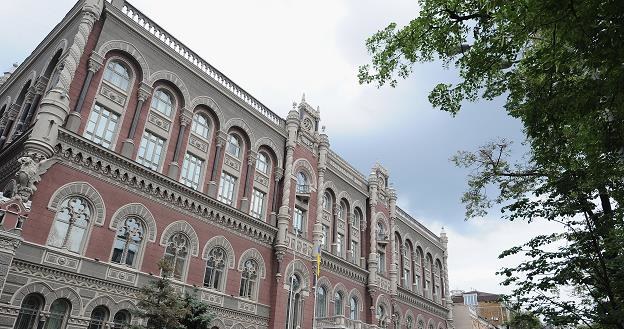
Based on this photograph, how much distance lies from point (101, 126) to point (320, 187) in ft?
60.5

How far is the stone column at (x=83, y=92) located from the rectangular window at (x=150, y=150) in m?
3.78

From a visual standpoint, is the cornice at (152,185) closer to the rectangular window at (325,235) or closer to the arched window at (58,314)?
the arched window at (58,314)

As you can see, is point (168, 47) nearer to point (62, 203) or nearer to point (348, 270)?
point (62, 203)

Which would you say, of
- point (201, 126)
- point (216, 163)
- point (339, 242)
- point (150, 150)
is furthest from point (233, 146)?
point (339, 242)

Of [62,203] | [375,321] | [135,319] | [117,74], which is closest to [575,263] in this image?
[135,319]

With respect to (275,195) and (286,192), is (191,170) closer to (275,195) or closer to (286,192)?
(275,195)

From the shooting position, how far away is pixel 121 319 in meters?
21.6

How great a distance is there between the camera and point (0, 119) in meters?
27.7

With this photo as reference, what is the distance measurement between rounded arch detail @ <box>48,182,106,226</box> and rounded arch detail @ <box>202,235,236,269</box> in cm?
659

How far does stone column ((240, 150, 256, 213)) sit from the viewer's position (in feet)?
97.1

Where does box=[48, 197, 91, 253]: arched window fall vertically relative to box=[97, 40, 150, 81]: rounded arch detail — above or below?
below

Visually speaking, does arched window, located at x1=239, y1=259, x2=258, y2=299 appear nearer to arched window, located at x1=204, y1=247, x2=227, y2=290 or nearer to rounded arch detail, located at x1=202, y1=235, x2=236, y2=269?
rounded arch detail, located at x1=202, y1=235, x2=236, y2=269

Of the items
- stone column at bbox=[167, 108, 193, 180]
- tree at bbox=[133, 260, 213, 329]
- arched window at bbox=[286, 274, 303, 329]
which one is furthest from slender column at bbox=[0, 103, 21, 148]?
arched window at bbox=[286, 274, 303, 329]

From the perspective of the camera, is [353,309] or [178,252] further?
[353,309]
